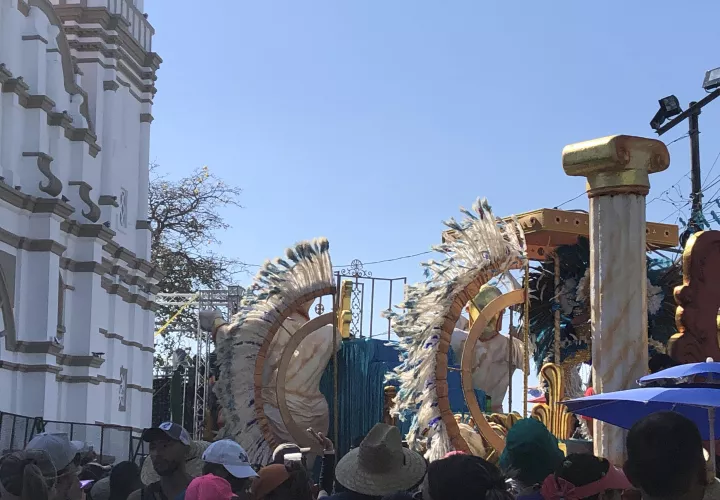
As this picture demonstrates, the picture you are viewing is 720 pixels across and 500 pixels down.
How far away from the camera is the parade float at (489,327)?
877 centimetres

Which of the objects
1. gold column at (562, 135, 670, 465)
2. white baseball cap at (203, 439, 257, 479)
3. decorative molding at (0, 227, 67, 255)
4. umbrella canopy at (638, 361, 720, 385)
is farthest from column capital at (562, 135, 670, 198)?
decorative molding at (0, 227, 67, 255)

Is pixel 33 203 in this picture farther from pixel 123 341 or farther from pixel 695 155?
pixel 695 155

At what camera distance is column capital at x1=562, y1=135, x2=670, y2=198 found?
8750 mm

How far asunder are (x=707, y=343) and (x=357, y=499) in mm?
5161

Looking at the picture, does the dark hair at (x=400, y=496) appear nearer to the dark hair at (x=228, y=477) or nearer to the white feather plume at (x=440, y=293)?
the dark hair at (x=228, y=477)

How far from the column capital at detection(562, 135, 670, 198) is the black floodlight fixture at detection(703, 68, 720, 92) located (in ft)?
26.5

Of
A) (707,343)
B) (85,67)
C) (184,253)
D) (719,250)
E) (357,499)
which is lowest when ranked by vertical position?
(357,499)

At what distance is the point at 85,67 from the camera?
2528cm

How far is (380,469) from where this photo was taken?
16.7ft

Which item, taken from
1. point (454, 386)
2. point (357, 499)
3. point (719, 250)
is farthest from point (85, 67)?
point (357, 499)

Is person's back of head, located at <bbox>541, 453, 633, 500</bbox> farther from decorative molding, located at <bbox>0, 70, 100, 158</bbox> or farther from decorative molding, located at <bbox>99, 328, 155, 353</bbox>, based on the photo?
decorative molding, located at <bbox>99, 328, 155, 353</bbox>

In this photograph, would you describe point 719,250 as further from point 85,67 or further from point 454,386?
point 85,67

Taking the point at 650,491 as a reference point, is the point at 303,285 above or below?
above

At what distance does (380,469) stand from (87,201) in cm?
1915
